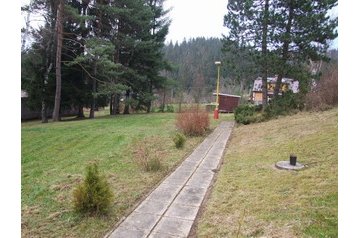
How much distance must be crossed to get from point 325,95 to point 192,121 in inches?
259

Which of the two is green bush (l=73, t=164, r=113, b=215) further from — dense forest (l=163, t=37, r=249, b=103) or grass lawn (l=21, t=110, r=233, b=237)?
dense forest (l=163, t=37, r=249, b=103)

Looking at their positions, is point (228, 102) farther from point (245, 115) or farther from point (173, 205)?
point (173, 205)

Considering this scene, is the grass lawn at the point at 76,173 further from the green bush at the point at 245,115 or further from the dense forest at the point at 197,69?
the dense forest at the point at 197,69

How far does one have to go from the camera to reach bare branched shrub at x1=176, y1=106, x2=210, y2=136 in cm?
1070

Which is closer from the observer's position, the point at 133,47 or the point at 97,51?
the point at 97,51

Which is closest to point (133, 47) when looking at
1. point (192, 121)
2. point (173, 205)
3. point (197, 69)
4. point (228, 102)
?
point (228, 102)

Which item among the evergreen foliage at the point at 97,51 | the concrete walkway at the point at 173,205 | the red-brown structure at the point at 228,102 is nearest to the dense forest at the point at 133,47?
the evergreen foliage at the point at 97,51

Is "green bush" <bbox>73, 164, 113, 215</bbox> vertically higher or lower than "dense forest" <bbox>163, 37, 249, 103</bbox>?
lower

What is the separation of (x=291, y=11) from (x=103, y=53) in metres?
11.0

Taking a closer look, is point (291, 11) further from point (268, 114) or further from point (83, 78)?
point (83, 78)

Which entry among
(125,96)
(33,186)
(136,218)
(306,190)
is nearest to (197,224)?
(136,218)

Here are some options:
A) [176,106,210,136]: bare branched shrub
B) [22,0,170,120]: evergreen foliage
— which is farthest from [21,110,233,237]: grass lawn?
[22,0,170,120]: evergreen foliage

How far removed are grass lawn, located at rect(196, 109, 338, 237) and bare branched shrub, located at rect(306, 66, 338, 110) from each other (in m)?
4.92

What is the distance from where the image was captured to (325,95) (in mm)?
12508
